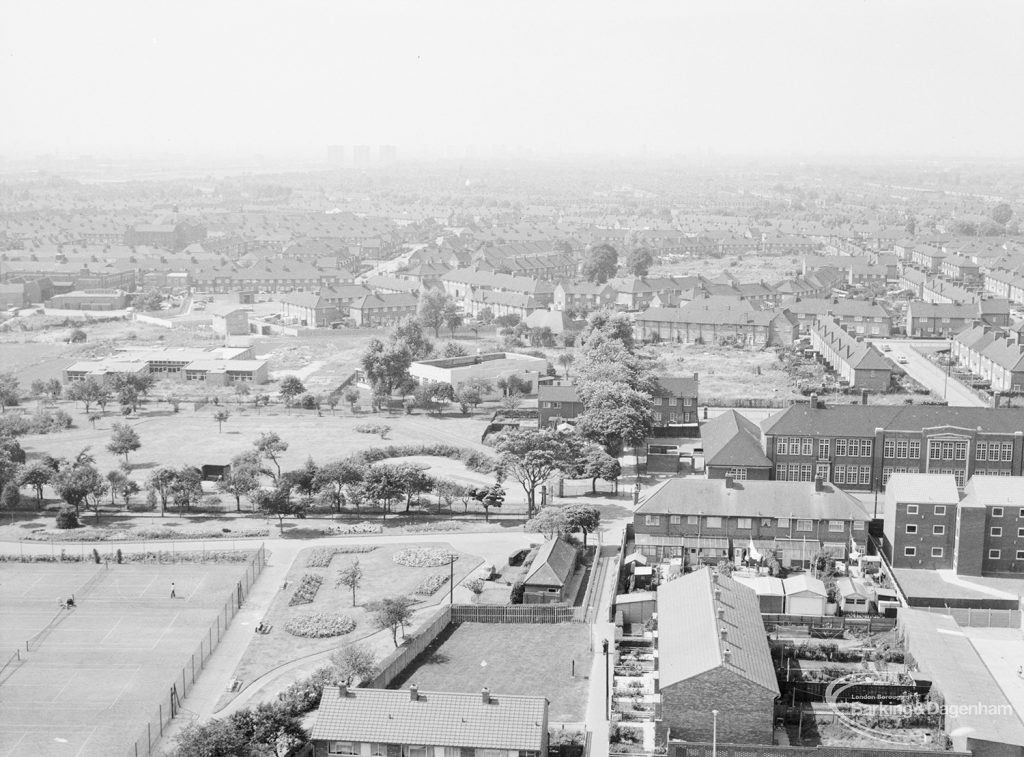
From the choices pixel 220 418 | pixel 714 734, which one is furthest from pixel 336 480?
pixel 714 734

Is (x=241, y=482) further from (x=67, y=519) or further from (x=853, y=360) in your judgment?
(x=853, y=360)

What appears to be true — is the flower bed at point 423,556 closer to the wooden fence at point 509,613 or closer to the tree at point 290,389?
the wooden fence at point 509,613

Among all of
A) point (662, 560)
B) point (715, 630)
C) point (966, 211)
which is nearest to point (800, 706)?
point (715, 630)

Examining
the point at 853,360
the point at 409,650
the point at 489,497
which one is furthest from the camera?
the point at 853,360

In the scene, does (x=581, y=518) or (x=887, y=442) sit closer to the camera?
(x=581, y=518)

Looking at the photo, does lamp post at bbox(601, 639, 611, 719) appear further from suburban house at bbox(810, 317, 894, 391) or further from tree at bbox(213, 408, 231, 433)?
suburban house at bbox(810, 317, 894, 391)

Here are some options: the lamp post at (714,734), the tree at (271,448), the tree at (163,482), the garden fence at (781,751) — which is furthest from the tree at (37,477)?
the lamp post at (714,734)
